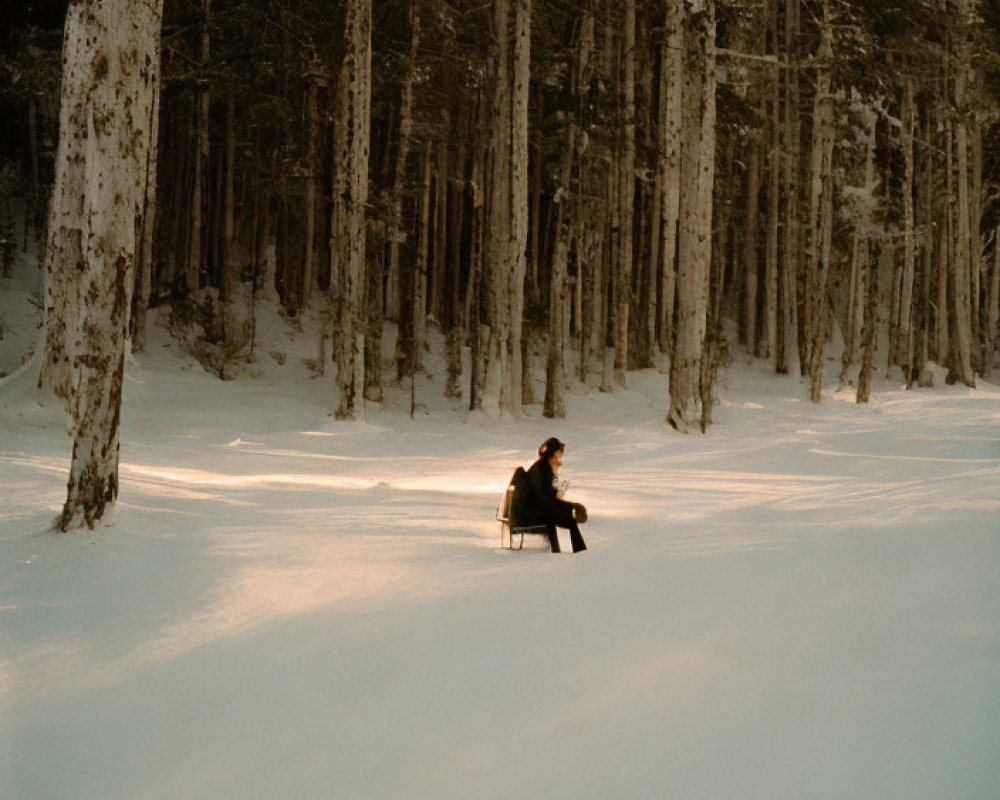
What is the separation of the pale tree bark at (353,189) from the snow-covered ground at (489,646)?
Answer: 25.1 feet

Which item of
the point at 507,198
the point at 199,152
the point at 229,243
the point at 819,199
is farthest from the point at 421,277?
the point at 819,199

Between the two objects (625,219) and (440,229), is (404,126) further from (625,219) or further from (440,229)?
(440,229)

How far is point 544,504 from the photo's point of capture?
25.9ft

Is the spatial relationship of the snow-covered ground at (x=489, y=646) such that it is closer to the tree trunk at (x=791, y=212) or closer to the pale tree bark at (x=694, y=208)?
the pale tree bark at (x=694, y=208)

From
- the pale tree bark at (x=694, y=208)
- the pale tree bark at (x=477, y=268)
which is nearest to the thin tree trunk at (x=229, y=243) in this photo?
the pale tree bark at (x=477, y=268)

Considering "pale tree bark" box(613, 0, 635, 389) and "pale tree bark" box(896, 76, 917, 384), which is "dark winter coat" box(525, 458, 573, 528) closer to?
"pale tree bark" box(613, 0, 635, 389)

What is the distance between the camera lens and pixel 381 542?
7973 millimetres

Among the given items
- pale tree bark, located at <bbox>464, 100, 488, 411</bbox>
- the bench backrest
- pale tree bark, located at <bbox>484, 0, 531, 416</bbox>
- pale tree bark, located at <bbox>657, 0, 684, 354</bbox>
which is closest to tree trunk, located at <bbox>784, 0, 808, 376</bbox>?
pale tree bark, located at <bbox>657, 0, 684, 354</bbox>

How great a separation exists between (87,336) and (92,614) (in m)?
2.23

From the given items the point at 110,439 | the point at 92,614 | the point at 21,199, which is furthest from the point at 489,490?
the point at 21,199

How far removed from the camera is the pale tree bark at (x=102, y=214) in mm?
7012

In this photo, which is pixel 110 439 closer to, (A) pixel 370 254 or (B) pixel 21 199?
(A) pixel 370 254

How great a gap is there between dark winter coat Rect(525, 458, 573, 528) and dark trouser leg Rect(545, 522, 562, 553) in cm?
4

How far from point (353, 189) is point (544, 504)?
11457 millimetres
